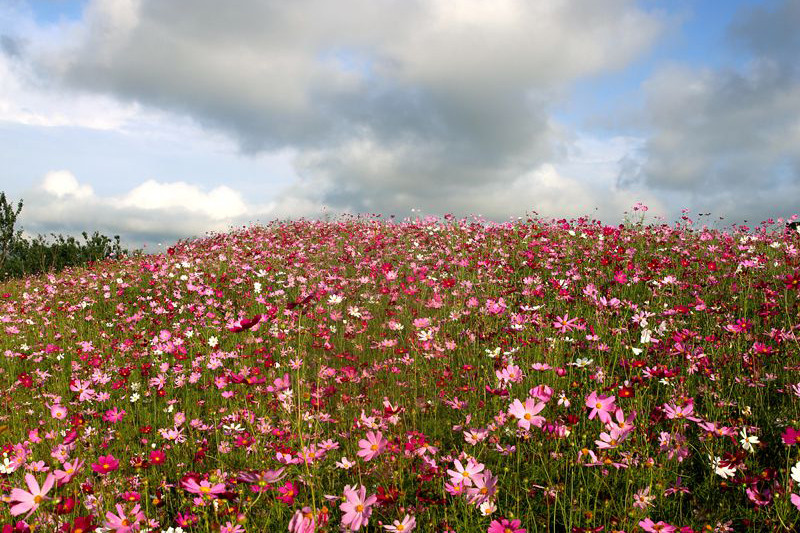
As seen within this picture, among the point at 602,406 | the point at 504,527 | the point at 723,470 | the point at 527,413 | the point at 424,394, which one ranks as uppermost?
the point at 602,406

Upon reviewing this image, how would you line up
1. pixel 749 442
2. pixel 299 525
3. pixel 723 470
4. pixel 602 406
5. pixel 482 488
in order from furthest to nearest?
1. pixel 749 442
2. pixel 723 470
3. pixel 602 406
4. pixel 482 488
5. pixel 299 525

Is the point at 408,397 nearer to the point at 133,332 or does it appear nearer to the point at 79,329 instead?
the point at 133,332

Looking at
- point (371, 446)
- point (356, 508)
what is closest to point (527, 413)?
point (371, 446)

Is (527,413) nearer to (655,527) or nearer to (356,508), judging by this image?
(655,527)

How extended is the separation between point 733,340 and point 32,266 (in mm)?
25721

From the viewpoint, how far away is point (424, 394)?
12.7 feet

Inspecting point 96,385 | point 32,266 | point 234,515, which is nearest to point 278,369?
point 96,385

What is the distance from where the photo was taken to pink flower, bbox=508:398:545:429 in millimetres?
2037

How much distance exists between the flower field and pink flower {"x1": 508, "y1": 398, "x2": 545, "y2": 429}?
1cm

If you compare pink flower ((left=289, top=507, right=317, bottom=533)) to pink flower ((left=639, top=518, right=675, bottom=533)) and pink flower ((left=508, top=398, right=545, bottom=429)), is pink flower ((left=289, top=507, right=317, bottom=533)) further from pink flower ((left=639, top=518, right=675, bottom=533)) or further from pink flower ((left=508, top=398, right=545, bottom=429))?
pink flower ((left=639, top=518, right=675, bottom=533))

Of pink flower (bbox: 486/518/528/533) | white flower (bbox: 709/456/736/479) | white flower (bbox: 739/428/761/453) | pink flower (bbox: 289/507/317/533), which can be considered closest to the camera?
pink flower (bbox: 289/507/317/533)

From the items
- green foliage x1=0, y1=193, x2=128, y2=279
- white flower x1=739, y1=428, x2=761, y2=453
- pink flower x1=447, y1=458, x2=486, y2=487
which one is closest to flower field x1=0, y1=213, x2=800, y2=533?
pink flower x1=447, y1=458, x2=486, y2=487

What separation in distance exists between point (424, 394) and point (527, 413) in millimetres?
1847

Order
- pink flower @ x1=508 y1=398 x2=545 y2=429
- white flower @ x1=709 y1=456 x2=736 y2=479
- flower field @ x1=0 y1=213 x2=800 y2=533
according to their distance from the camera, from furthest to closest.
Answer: white flower @ x1=709 y1=456 x2=736 y2=479, flower field @ x1=0 y1=213 x2=800 y2=533, pink flower @ x1=508 y1=398 x2=545 y2=429
